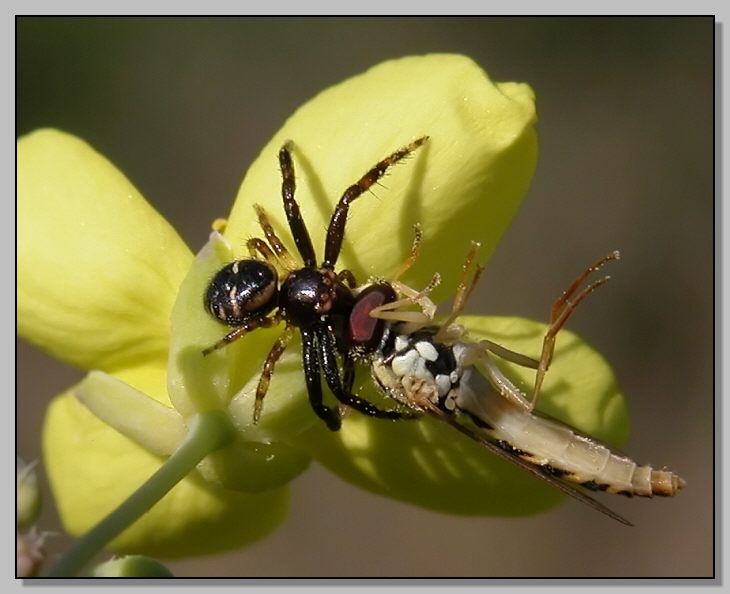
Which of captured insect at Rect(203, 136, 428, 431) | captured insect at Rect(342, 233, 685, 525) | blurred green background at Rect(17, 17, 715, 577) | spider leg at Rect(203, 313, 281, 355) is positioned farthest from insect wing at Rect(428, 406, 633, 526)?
blurred green background at Rect(17, 17, 715, 577)

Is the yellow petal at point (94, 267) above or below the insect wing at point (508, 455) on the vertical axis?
above

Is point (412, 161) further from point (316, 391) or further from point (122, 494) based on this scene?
point (122, 494)

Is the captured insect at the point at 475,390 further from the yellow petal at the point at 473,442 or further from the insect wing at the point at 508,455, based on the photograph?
the yellow petal at the point at 473,442

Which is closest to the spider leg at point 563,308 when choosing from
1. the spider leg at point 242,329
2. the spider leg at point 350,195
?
the spider leg at point 350,195

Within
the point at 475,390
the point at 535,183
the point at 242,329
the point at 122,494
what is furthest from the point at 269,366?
the point at 535,183

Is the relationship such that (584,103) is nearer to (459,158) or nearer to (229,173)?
(229,173)
